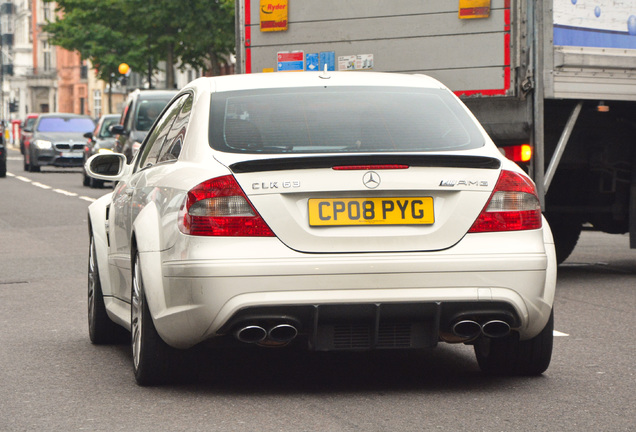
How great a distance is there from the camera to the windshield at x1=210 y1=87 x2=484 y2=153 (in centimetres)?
631

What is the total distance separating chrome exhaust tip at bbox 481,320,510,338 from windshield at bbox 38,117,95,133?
34899 millimetres

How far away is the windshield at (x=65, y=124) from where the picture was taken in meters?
40.3

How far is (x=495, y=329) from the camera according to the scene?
6.19m

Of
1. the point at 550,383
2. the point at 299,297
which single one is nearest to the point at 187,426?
the point at 299,297

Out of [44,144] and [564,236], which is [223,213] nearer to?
[564,236]

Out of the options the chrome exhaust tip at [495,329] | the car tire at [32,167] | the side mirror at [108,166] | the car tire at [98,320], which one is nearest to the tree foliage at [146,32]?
the car tire at [32,167]

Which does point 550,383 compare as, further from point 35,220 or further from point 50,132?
point 50,132

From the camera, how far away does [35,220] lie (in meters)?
20.6

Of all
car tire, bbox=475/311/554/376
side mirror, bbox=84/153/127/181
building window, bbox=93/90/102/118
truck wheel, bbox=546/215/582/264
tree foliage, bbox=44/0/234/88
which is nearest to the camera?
car tire, bbox=475/311/554/376

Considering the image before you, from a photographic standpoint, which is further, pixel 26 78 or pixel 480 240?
pixel 26 78

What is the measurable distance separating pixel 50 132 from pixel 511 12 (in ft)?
98.7

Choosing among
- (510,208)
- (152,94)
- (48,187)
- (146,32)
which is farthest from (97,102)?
(510,208)

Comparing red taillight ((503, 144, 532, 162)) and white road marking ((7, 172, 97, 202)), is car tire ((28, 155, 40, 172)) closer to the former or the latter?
white road marking ((7, 172, 97, 202))

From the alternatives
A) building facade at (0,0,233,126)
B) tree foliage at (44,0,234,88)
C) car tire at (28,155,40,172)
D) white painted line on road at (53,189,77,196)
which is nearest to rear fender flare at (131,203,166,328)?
white painted line on road at (53,189,77,196)
